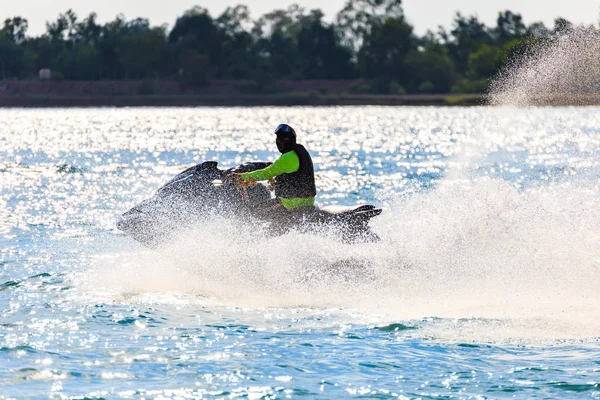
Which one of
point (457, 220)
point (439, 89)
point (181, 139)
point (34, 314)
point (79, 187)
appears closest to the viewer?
point (34, 314)

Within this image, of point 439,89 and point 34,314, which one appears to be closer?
Result: point 34,314

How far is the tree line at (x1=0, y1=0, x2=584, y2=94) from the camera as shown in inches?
5221

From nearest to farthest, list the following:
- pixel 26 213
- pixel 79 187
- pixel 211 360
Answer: pixel 211 360
pixel 26 213
pixel 79 187

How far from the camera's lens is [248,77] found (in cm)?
13512

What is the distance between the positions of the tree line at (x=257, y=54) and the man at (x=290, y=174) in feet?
377

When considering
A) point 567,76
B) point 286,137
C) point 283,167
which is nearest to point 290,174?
point 283,167

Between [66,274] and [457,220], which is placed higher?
[457,220]

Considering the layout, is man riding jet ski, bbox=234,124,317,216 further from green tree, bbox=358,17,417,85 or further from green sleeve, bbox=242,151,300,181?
green tree, bbox=358,17,417,85

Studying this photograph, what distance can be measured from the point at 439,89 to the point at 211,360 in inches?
4926

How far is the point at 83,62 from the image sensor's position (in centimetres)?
13775

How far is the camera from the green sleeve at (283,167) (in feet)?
38.9

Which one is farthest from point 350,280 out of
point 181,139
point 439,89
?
point 439,89

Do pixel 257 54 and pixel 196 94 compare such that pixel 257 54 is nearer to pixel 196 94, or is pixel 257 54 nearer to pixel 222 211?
pixel 196 94

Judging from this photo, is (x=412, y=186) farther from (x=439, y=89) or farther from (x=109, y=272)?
(x=439, y=89)
